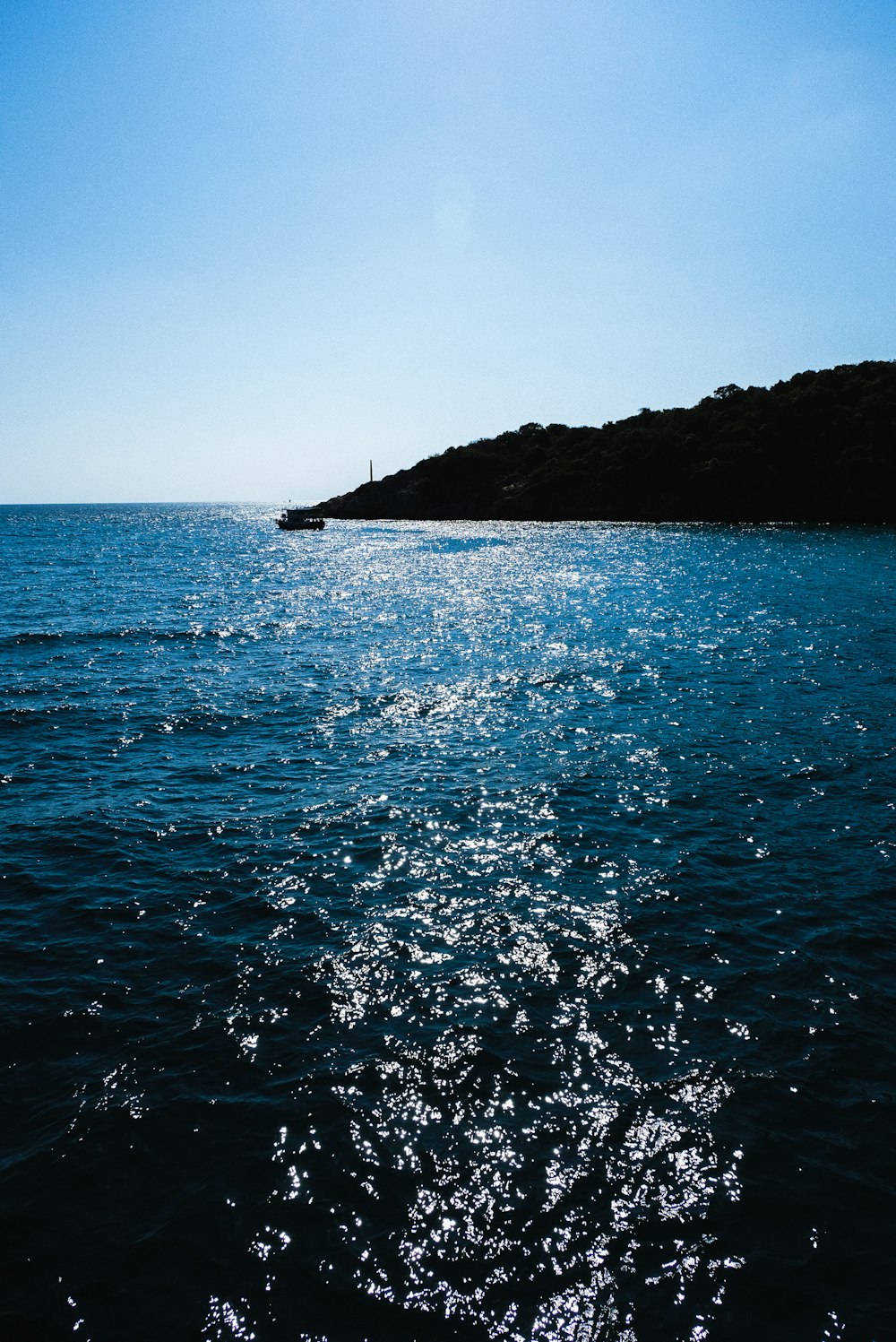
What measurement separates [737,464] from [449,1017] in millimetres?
148302

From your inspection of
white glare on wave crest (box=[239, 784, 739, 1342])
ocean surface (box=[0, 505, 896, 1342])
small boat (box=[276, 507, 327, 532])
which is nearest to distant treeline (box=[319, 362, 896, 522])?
small boat (box=[276, 507, 327, 532])

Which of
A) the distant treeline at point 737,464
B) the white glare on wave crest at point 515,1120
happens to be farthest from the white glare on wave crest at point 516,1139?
the distant treeline at point 737,464

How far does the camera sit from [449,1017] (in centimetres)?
1222

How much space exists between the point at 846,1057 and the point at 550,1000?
4750 mm

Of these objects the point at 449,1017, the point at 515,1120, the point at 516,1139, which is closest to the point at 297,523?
the point at 449,1017

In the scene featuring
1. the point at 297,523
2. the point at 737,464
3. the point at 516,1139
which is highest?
the point at 737,464

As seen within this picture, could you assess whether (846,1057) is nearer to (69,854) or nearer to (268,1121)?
(268,1121)

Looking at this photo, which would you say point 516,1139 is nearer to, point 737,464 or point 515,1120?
point 515,1120

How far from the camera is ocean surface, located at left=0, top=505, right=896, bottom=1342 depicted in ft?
26.5

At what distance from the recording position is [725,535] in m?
118

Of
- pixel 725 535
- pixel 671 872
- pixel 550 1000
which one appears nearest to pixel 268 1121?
pixel 550 1000

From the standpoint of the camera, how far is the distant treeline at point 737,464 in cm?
13188

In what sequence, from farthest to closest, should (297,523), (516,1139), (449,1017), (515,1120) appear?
(297,523) < (449,1017) < (515,1120) < (516,1139)

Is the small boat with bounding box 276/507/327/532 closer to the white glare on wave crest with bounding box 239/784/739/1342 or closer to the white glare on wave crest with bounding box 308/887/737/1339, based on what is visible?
the white glare on wave crest with bounding box 239/784/739/1342
